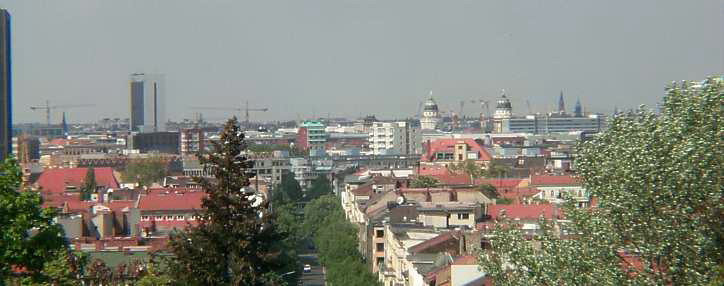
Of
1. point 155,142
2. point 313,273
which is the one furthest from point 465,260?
point 155,142

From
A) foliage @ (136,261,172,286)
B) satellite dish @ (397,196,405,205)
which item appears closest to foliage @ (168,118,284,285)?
foliage @ (136,261,172,286)

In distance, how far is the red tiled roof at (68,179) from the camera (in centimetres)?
6858

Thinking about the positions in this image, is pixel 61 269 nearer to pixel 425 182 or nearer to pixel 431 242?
pixel 431 242

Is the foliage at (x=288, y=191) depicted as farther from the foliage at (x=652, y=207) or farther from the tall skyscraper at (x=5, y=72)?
the foliage at (x=652, y=207)

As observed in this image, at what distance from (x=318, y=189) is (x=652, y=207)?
234ft

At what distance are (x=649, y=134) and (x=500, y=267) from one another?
230 cm

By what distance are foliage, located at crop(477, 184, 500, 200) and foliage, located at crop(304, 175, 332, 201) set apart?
23.1 metres

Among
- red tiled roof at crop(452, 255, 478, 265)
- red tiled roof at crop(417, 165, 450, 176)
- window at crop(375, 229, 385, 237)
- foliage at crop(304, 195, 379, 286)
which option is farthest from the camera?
red tiled roof at crop(417, 165, 450, 176)

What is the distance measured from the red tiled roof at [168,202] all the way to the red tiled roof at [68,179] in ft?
62.0

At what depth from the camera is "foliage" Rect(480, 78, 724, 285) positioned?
44.9 ft

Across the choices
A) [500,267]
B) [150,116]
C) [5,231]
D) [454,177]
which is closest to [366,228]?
[454,177]

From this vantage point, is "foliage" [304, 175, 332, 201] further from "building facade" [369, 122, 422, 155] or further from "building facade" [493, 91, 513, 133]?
"building facade" [493, 91, 513, 133]

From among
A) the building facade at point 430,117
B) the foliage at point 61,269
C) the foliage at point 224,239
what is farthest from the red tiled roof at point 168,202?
the building facade at point 430,117

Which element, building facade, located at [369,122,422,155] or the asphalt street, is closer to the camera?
the asphalt street
